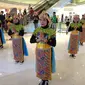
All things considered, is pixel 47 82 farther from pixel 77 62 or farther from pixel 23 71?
pixel 77 62

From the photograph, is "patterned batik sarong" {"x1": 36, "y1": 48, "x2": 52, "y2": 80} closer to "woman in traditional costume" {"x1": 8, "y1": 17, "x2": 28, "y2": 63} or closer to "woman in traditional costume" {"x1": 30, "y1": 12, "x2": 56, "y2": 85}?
"woman in traditional costume" {"x1": 30, "y1": 12, "x2": 56, "y2": 85}

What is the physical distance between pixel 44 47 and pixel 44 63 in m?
0.30

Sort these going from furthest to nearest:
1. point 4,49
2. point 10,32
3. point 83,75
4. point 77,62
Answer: point 4,49
point 77,62
point 10,32
point 83,75

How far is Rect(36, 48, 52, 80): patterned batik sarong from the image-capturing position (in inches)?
136

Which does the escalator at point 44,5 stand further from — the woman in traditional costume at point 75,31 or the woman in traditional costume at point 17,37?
the woman in traditional costume at point 17,37

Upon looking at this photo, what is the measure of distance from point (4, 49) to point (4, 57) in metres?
1.27

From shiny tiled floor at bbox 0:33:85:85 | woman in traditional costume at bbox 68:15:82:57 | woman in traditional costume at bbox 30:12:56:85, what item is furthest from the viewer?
woman in traditional costume at bbox 68:15:82:57

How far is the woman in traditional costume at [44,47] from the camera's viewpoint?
340cm

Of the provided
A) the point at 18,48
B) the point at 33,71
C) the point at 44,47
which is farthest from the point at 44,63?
the point at 18,48

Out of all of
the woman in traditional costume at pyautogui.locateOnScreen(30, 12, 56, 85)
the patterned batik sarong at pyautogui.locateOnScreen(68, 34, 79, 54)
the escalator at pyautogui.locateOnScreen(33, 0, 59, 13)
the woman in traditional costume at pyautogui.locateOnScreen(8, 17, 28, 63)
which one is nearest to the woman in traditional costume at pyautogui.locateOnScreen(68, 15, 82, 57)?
the patterned batik sarong at pyautogui.locateOnScreen(68, 34, 79, 54)

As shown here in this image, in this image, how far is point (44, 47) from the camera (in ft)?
11.3

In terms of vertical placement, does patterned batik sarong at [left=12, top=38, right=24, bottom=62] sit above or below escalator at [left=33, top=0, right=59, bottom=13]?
below

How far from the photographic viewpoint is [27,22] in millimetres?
12047

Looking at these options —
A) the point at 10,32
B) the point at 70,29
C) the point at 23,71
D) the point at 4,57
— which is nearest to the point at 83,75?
the point at 23,71
